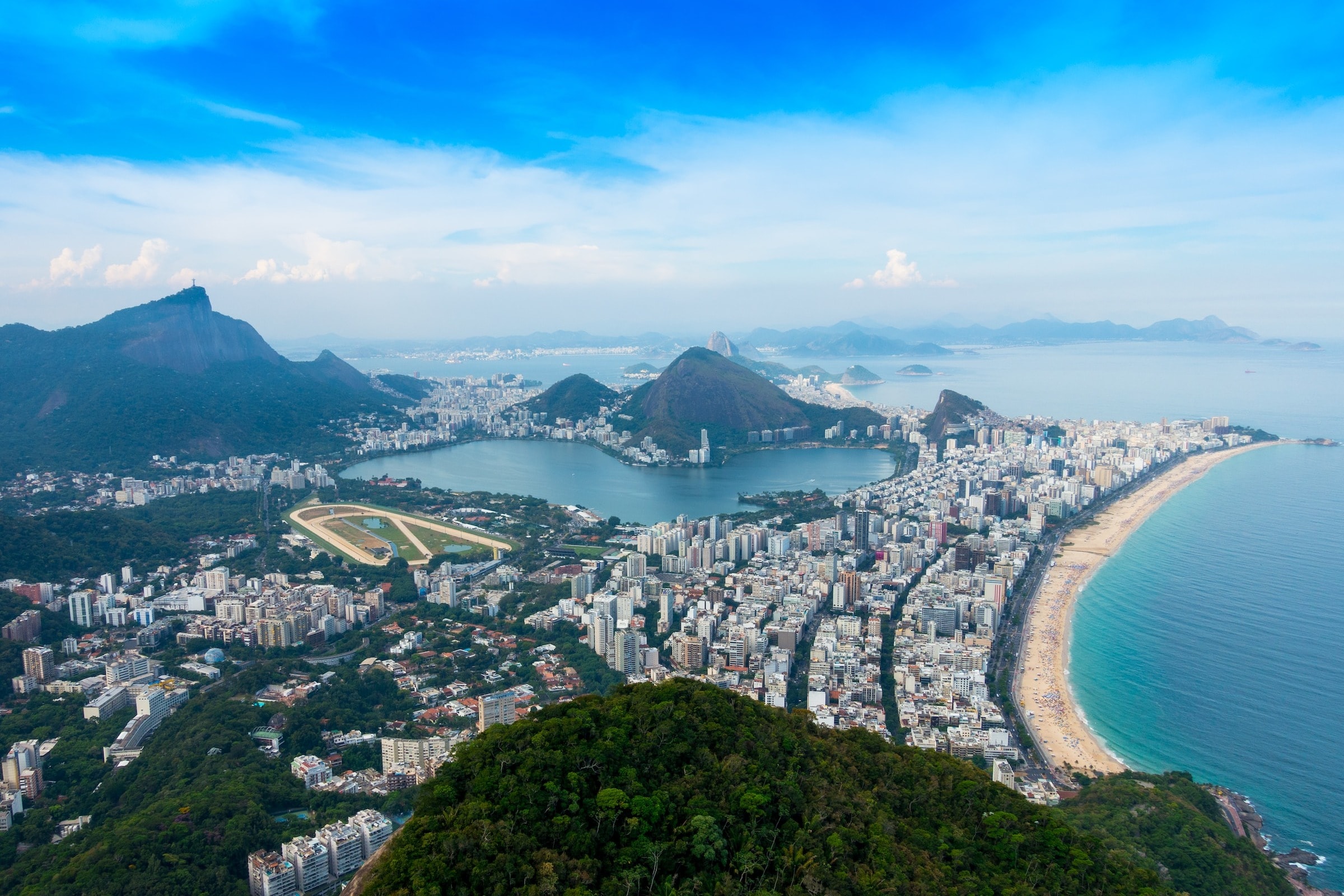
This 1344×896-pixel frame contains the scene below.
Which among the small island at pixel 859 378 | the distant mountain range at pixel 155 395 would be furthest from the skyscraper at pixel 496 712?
the small island at pixel 859 378

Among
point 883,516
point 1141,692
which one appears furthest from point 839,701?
point 883,516

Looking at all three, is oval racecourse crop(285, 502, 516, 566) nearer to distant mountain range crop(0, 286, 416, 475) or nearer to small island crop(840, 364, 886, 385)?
Answer: distant mountain range crop(0, 286, 416, 475)

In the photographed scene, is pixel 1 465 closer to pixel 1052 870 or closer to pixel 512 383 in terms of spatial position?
pixel 1052 870

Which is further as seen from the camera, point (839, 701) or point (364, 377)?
point (364, 377)

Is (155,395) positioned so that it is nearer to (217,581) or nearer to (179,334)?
(179,334)

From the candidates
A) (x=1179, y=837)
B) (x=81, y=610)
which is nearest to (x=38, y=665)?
(x=81, y=610)

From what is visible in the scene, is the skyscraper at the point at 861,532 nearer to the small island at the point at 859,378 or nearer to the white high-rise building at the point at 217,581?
the white high-rise building at the point at 217,581
